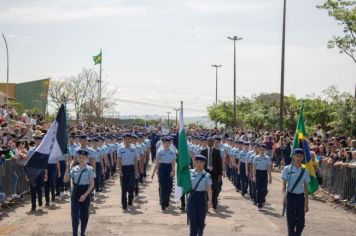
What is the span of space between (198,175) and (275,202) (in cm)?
887

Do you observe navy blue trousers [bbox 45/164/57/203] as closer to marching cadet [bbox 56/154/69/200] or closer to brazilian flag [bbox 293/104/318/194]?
marching cadet [bbox 56/154/69/200]

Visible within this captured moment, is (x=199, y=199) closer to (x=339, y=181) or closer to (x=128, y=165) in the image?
(x=128, y=165)

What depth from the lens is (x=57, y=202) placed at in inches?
763

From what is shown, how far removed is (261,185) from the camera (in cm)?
1880

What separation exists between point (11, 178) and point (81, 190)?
6.15 metres

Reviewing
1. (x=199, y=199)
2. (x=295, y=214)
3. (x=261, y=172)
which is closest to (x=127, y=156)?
(x=261, y=172)

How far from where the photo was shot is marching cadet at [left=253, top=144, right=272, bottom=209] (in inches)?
734

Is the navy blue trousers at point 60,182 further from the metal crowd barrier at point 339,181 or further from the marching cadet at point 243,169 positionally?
the metal crowd barrier at point 339,181

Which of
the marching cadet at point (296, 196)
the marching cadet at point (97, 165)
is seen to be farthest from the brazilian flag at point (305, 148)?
the marching cadet at point (97, 165)

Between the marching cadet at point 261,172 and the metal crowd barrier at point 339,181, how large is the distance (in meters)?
2.48

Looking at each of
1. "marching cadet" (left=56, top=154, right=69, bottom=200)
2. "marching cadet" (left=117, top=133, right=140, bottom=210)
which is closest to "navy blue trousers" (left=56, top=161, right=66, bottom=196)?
"marching cadet" (left=56, top=154, right=69, bottom=200)

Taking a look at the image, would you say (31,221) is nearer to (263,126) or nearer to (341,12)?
(341,12)

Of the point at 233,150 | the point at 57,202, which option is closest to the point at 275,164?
the point at 233,150

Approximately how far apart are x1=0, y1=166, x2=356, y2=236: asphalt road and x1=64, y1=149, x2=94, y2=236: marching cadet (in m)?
1.05
